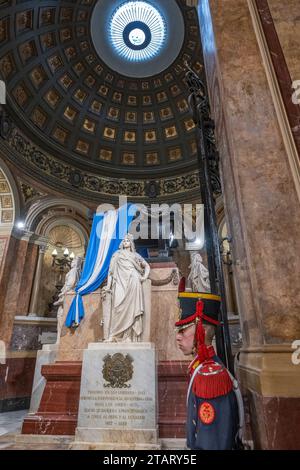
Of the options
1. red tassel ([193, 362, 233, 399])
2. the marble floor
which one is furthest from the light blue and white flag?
red tassel ([193, 362, 233, 399])

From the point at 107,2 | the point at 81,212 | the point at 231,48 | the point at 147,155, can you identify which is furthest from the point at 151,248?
the point at 107,2

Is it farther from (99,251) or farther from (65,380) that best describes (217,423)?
(99,251)

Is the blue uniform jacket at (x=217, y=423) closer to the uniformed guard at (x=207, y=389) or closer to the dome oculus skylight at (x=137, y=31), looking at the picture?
the uniformed guard at (x=207, y=389)

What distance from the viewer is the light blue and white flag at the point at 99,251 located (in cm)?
489

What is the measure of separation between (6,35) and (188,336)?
13.3m

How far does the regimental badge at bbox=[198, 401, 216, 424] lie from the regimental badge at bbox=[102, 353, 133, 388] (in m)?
2.35

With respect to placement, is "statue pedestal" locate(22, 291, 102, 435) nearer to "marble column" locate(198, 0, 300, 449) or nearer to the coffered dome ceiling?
"marble column" locate(198, 0, 300, 449)

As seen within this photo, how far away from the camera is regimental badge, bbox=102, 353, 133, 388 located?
353 cm

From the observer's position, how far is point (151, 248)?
9.02m

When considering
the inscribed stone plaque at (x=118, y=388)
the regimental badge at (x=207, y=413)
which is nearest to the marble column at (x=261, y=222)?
the regimental badge at (x=207, y=413)

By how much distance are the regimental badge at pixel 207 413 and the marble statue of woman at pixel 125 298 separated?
2529 mm

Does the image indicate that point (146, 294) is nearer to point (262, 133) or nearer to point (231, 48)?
point (262, 133)

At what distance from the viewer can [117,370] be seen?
3572mm

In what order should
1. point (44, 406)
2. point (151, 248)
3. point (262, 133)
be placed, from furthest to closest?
1. point (151, 248)
2. point (44, 406)
3. point (262, 133)
